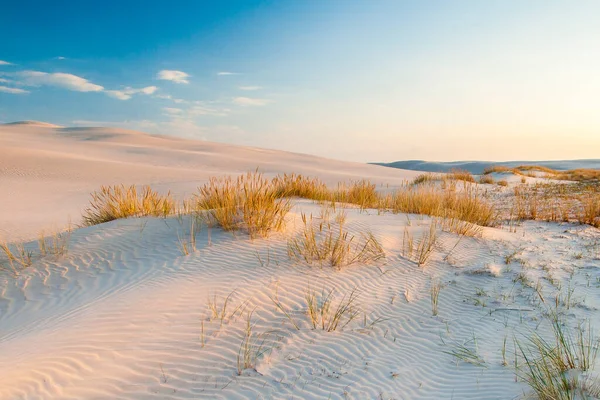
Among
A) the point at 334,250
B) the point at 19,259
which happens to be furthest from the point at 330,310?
the point at 19,259

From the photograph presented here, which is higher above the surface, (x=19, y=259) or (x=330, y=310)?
(x=19, y=259)

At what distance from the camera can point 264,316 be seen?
3.90 metres

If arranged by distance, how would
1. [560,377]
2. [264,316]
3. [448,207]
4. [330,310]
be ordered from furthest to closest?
[448,207] → [330,310] → [264,316] → [560,377]

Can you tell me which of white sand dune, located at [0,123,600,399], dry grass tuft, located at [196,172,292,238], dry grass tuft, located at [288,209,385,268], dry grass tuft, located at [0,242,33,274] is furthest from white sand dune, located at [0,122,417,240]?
dry grass tuft, located at [288,209,385,268]

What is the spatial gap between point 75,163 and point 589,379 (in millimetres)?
25194

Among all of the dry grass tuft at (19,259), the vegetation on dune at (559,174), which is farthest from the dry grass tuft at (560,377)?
the vegetation on dune at (559,174)

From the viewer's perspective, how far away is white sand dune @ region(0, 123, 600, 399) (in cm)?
294

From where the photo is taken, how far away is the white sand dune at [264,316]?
294 cm

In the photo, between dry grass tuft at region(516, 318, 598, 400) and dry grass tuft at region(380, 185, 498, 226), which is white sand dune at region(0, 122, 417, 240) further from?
dry grass tuft at region(516, 318, 598, 400)

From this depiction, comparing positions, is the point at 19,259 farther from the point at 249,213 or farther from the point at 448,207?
the point at 448,207

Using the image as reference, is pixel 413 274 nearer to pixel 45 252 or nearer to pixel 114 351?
pixel 114 351

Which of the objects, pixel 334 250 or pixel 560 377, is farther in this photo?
pixel 334 250

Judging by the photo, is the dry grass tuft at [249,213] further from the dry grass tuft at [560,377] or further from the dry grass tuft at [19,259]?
the dry grass tuft at [560,377]

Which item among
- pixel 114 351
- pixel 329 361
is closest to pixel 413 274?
pixel 329 361
